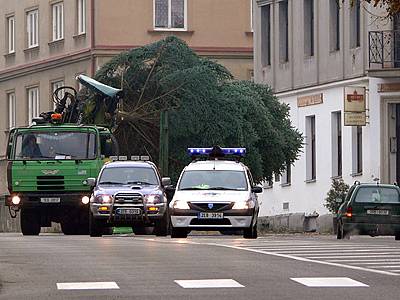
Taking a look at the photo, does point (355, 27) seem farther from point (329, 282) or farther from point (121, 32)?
point (329, 282)

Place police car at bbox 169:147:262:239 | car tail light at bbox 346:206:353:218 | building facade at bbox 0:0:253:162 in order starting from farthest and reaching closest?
building facade at bbox 0:0:253:162, car tail light at bbox 346:206:353:218, police car at bbox 169:147:262:239

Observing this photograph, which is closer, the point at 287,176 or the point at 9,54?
the point at 287,176

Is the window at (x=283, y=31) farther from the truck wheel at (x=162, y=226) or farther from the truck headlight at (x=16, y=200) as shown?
the truck wheel at (x=162, y=226)

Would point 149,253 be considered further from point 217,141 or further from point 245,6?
point 245,6

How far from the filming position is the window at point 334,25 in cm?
5856

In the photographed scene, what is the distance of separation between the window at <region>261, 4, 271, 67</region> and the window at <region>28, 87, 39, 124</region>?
20163 millimetres

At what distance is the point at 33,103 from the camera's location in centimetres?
8306

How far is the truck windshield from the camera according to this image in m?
44.8

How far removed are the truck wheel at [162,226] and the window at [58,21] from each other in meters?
38.2

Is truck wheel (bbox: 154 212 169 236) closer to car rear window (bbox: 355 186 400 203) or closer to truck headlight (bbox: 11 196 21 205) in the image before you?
truck headlight (bbox: 11 196 21 205)

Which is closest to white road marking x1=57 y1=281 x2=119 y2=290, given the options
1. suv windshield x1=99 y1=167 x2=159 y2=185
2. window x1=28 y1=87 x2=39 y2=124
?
suv windshield x1=99 y1=167 x2=159 y2=185

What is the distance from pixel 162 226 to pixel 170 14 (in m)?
36.8

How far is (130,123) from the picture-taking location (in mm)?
52938

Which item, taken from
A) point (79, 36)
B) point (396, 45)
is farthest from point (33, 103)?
point (396, 45)
